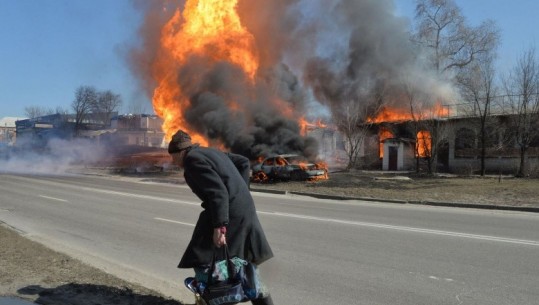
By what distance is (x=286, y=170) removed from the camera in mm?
24000

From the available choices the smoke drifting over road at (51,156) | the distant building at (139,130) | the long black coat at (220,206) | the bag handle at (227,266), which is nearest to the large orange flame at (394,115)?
the smoke drifting over road at (51,156)

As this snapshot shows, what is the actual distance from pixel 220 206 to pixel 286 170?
20.8m

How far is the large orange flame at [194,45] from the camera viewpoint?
3312 cm

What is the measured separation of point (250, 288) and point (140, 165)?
126ft

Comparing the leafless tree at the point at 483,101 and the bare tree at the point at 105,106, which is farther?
the bare tree at the point at 105,106

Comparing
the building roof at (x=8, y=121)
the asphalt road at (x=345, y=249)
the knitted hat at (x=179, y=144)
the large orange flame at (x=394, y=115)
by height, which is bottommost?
the asphalt road at (x=345, y=249)

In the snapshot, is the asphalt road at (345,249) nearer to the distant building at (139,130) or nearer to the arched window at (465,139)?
the arched window at (465,139)

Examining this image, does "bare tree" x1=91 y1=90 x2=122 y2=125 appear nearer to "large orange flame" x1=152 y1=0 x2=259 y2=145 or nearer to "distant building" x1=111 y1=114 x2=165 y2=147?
"distant building" x1=111 y1=114 x2=165 y2=147

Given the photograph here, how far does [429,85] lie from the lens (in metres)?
37.6

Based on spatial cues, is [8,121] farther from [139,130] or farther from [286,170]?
[286,170]

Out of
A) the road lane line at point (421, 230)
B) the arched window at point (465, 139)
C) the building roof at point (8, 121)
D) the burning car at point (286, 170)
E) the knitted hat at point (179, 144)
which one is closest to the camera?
the knitted hat at point (179, 144)

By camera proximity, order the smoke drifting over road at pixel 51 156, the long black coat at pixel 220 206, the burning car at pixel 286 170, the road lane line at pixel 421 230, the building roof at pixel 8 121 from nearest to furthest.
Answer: the long black coat at pixel 220 206, the road lane line at pixel 421 230, the burning car at pixel 286 170, the smoke drifting over road at pixel 51 156, the building roof at pixel 8 121

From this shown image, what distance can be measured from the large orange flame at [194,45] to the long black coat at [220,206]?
30.1m

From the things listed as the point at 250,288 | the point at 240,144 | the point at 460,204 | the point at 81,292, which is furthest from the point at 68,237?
the point at 240,144
